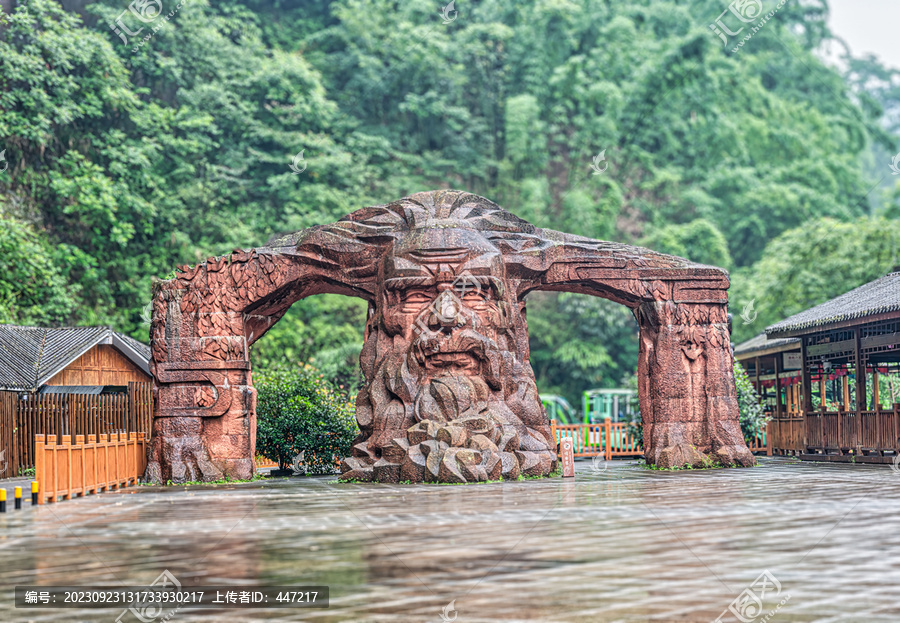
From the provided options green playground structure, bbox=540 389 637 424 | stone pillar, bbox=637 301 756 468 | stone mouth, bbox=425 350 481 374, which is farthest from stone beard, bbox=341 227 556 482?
green playground structure, bbox=540 389 637 424

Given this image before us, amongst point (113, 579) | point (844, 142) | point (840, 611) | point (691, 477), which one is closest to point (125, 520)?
point (113, 579)

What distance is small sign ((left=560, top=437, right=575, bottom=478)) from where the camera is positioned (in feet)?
56.5

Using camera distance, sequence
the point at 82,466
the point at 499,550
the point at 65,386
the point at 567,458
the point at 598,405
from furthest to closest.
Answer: the point at 598,405, the point at 65,386, the point at 567,458, the point at 82,466, the point at 499,550

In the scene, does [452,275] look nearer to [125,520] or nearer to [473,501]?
[473,501]

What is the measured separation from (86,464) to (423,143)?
1147 inches

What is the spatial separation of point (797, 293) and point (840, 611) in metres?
27.7

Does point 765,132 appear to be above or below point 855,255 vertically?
above

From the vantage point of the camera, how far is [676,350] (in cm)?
1867

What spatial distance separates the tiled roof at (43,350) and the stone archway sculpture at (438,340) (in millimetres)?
4580

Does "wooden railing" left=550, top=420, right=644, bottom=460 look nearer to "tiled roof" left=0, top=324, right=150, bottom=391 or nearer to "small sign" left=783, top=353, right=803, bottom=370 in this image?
"small sign" left=783, top=353, right=803, bottom=370

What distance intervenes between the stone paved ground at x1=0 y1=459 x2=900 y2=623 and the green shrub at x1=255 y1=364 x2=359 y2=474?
5594 mm

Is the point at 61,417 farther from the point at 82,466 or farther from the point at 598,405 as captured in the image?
the point at 598,405

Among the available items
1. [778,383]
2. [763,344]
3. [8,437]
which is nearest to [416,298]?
[8,437]

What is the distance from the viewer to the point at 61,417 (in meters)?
19.9
